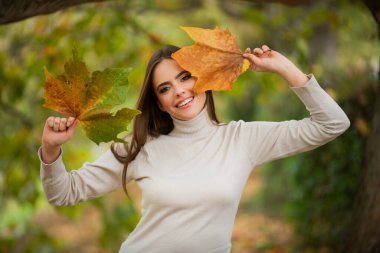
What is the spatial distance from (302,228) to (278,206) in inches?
111

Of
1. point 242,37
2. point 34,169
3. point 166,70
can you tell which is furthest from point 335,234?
point 242,37

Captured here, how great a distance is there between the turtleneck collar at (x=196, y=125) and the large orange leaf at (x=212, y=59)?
0.28 metres

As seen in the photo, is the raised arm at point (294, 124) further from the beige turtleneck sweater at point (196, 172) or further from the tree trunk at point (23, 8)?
the tree trunk at point (23, 8)

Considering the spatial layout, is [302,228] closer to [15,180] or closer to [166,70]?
[15,180]

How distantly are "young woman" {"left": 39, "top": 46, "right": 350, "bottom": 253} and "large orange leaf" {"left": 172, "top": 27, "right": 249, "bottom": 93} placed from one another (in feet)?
0.27

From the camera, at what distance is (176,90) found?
2.11 m

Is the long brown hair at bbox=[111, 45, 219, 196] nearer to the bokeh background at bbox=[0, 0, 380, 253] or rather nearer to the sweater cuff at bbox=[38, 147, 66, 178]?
the sweater cuff at bbox=[38, 147, 66, 178]

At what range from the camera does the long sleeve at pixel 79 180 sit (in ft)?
6.63

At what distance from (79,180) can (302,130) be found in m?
0.92

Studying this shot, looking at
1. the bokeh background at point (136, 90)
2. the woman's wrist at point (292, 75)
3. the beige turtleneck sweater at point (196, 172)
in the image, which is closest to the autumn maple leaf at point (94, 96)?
the beige turtleneck sweater at point (196, 172)

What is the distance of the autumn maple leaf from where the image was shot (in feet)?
5.88

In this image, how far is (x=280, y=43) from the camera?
622 cm

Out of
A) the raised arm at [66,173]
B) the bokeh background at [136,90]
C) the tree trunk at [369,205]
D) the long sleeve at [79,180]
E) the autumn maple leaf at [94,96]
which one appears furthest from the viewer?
the bokeh background at [136,90]

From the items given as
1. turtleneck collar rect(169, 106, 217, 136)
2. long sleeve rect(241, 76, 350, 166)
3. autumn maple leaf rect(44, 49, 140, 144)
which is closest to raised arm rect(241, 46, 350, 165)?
long sleeve rect(241, 76, 350, 166)
